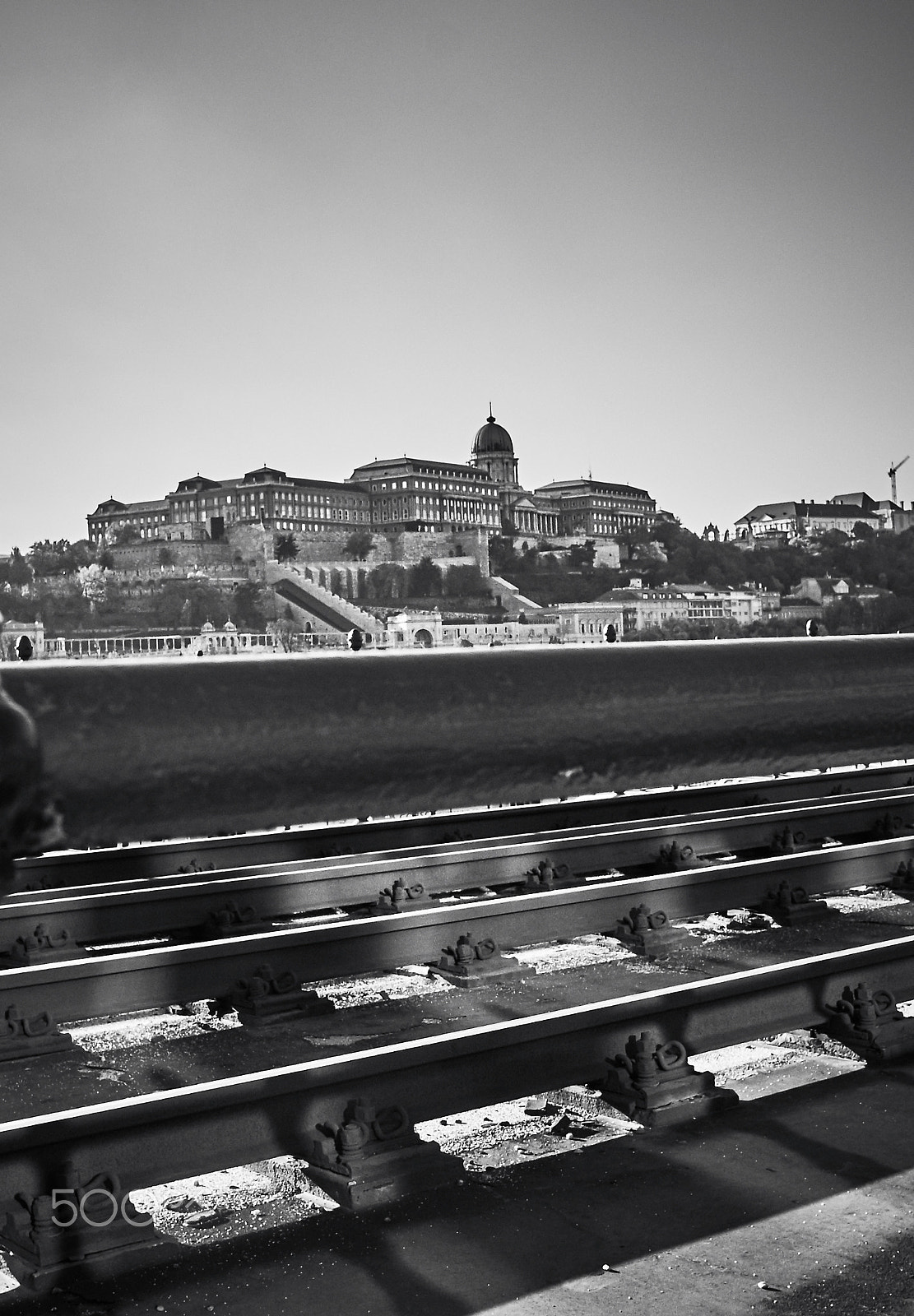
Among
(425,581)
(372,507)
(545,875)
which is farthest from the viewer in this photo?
(372,507)

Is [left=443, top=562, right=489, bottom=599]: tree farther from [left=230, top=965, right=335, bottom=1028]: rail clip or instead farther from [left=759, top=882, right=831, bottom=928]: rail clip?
[left=230, top=965, right=335, bottom=1028]: rail clip

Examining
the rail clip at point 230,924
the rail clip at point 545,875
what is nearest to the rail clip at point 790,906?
the rail clip at point 545,875

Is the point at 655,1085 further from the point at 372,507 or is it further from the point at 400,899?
the point at 372,507

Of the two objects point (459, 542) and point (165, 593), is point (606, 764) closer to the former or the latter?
point (165, 593)

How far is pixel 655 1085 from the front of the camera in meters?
3.00

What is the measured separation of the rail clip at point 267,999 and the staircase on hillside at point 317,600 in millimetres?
91429

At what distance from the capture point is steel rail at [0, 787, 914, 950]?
4473 mm

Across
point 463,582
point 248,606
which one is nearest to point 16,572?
point 248,606

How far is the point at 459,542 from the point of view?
118m

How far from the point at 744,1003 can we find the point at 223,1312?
4.52ft

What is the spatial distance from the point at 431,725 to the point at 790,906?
4879 mm

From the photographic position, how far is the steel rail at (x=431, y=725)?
707mm

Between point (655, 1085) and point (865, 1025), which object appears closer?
point (655, 1085)

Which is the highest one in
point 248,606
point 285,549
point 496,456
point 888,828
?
point 496,456
